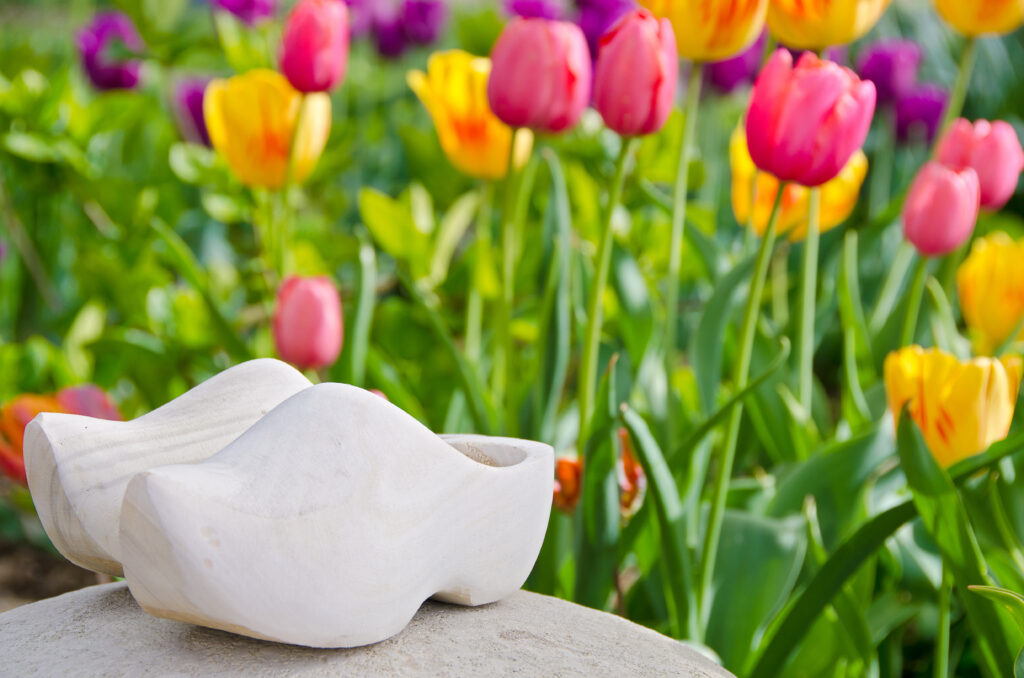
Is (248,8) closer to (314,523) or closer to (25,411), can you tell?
(25,411)

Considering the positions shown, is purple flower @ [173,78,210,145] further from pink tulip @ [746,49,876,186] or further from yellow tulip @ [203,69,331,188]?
pink tulip @ [746,49,876,186]

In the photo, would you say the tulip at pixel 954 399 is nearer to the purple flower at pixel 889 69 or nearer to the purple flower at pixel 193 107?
the purple flower at pixel 889 69

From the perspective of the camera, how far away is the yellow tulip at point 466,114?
1.39 meters

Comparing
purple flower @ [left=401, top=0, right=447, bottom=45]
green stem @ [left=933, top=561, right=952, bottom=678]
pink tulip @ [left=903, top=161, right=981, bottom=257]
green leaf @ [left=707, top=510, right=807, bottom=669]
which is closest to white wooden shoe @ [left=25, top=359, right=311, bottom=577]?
green leaf @ [left=707, top=510, right=807, bottom=669]

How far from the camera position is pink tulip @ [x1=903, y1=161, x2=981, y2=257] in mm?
1116

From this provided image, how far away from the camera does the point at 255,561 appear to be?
0.61 meters

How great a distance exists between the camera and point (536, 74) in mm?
1029

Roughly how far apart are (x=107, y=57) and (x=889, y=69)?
5.85 ft

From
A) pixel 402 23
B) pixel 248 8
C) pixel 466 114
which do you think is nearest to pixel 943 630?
pixel 466 114

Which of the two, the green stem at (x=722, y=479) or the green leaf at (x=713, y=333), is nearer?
the green stem at (x=722, y=479)

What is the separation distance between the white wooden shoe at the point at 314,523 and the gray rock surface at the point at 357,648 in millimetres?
26

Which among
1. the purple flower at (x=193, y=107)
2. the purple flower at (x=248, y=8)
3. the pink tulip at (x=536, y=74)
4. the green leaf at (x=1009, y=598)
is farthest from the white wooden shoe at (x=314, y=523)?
the purple flower at (x=248, y=8)

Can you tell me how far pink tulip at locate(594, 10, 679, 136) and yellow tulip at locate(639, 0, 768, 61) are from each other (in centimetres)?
6

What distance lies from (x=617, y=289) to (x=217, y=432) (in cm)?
74
